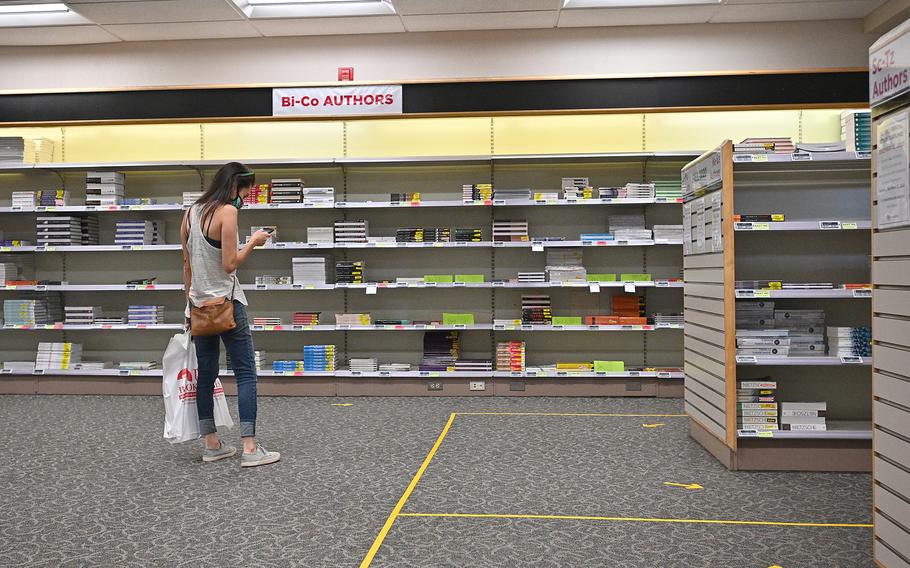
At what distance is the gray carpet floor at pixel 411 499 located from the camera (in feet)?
8.57

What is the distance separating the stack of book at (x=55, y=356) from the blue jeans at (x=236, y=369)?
3.50 metres

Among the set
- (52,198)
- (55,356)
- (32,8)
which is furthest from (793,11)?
(55,356)

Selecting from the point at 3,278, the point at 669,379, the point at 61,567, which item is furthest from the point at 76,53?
the point at 669,379

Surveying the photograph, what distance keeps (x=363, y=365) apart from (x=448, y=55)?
3.13 m

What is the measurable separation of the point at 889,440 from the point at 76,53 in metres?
7.65

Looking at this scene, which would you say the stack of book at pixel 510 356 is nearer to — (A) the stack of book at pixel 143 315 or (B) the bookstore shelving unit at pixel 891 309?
(A) the stack of book at pixel 143 315

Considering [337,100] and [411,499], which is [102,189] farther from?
[411,499]

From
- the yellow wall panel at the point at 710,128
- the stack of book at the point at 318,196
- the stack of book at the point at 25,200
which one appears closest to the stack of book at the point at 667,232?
the yellow wall panel at the point at 710,128

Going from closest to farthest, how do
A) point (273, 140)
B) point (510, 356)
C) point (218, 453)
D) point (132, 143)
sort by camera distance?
point (218, 453) < point (510, 356) < point (273, 140) < point (132, 143)

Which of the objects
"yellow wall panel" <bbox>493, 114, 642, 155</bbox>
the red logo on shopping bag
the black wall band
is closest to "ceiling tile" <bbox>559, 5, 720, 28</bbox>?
the black wall band

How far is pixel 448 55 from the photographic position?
6602mm

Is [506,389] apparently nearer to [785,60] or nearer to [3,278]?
[785,60]

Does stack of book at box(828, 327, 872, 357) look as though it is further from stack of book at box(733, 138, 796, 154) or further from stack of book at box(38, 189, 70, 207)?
stack of book at box(38, 189, 70, 207)

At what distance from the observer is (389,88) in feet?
20.8
